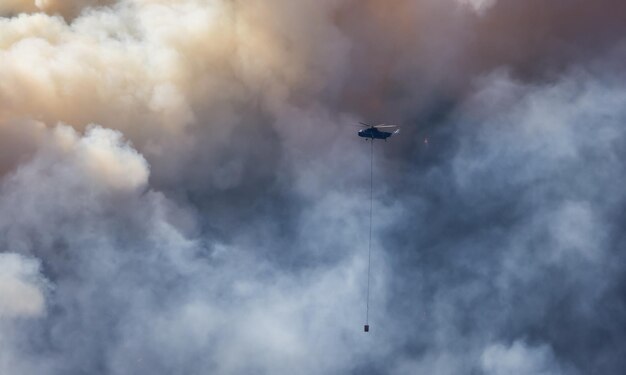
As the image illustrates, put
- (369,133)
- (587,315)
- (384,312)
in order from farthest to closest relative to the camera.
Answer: (384,312), (587,315), (369,133)

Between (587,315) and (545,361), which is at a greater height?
(587,315)

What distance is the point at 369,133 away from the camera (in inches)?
4018

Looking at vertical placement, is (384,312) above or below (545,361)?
above

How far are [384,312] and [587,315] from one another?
4718 cm

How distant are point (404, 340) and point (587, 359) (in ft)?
142

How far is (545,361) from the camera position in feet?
395

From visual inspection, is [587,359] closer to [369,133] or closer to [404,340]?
[404,340]

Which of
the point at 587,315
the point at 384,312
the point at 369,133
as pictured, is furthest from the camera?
the point at 384,312

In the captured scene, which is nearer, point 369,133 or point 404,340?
point 369,133

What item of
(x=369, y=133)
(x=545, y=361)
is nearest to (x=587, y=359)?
(x=545, y=361)

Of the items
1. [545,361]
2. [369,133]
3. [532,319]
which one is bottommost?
[545,361]

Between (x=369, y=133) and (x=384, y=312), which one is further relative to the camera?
(x=384, y=312)

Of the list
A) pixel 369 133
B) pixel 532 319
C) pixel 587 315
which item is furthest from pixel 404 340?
pixel 369 133

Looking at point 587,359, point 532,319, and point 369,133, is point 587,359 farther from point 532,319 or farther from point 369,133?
point 369,133
